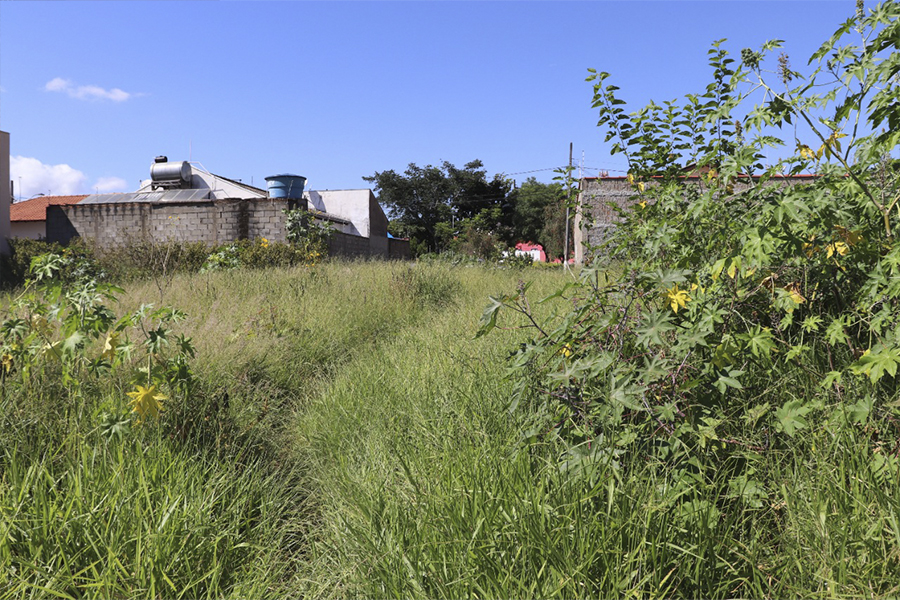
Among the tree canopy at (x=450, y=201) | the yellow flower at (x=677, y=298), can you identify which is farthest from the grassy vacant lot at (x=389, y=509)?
the tree canopy at (x=450, y=201)

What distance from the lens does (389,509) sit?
205 cm

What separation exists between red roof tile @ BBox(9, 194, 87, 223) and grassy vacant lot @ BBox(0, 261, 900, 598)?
29.6 m

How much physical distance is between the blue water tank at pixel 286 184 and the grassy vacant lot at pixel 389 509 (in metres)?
16.3

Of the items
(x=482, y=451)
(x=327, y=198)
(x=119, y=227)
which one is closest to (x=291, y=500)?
(x=482, y=451)

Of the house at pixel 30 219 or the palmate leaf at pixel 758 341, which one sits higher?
the house at pixel 30 219

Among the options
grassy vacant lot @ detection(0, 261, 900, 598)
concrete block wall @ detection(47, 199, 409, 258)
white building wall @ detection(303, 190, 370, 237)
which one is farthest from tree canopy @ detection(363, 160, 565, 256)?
grassy vacant lot @ detection(0, 261, 900, 598)

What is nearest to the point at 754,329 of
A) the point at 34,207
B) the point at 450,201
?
the point at 34,207

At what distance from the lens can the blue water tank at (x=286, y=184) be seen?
18.8 meters

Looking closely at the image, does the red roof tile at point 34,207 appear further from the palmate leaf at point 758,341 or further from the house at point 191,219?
the palmate leaf at point 758,341

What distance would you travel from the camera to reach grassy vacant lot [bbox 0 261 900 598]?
1.58 meters

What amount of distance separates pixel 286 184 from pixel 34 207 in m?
18.9

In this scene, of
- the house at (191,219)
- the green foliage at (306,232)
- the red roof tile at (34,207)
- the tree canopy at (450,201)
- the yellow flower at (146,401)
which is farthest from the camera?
the tree canopy at (450,201)

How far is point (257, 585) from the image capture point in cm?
192

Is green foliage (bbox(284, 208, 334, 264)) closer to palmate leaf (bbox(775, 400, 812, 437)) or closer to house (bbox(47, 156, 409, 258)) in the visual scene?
house (bbox(47, 156, 409, 258))
